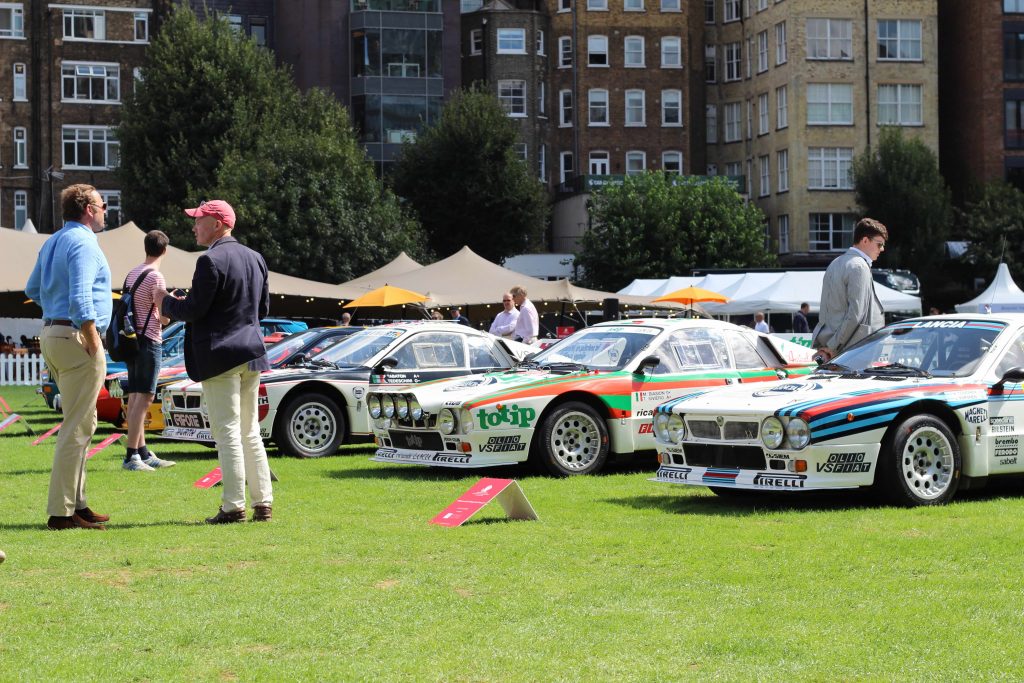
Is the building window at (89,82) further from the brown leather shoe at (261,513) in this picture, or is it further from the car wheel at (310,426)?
the brown leather shoe at (261,513)

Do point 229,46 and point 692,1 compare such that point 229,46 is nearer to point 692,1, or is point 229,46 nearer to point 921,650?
point 692,1

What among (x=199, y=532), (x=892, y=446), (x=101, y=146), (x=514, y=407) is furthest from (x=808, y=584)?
(x=101, y=146)

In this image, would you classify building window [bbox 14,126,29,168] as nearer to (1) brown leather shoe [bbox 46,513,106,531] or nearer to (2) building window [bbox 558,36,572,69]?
(2) building window [bbox 558,36,572,69]

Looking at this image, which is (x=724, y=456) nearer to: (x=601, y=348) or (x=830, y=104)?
(x=601, y=348)

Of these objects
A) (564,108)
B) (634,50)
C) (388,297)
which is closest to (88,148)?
(564,108)

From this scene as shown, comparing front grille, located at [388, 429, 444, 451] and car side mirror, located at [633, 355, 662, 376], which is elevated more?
car side mirror, located at [633, 355, 662, 376]

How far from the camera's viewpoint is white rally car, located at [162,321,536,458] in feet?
53.1

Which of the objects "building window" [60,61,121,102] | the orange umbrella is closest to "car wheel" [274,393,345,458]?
the orange umbrella

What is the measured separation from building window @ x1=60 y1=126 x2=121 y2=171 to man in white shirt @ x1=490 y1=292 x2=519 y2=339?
47.5 m

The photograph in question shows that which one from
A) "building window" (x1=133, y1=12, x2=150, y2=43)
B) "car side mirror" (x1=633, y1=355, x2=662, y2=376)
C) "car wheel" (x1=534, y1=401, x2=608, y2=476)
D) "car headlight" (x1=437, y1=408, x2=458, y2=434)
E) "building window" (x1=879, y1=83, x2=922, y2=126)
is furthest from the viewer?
"building window" (x1=879, y1=83, x2=922, y2=126)

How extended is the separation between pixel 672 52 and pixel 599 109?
4904 millimetres

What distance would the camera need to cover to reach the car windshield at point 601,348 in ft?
46.6

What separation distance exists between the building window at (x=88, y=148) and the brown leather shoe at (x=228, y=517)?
2296 inches

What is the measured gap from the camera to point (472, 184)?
6312 cm
